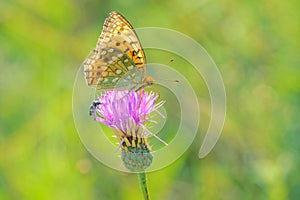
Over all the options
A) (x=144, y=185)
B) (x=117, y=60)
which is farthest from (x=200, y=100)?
(x=144, y=185)

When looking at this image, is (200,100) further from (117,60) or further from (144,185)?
(144,185)

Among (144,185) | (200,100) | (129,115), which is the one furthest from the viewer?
(200,100)

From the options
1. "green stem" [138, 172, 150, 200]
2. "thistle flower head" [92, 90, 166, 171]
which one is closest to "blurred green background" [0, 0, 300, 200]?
"thistle flower head" [92, 90, 166, 171]

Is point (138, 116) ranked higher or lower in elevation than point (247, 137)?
lower

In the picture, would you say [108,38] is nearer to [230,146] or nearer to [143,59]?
[143,59]

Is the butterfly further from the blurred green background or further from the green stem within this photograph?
the blurred green background

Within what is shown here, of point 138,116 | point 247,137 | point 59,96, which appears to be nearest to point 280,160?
point 247,137

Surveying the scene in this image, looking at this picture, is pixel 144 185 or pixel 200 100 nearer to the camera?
pixel 144 185

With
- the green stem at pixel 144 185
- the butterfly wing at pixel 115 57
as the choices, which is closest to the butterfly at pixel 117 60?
the butterfly wing at pixel 115 57
